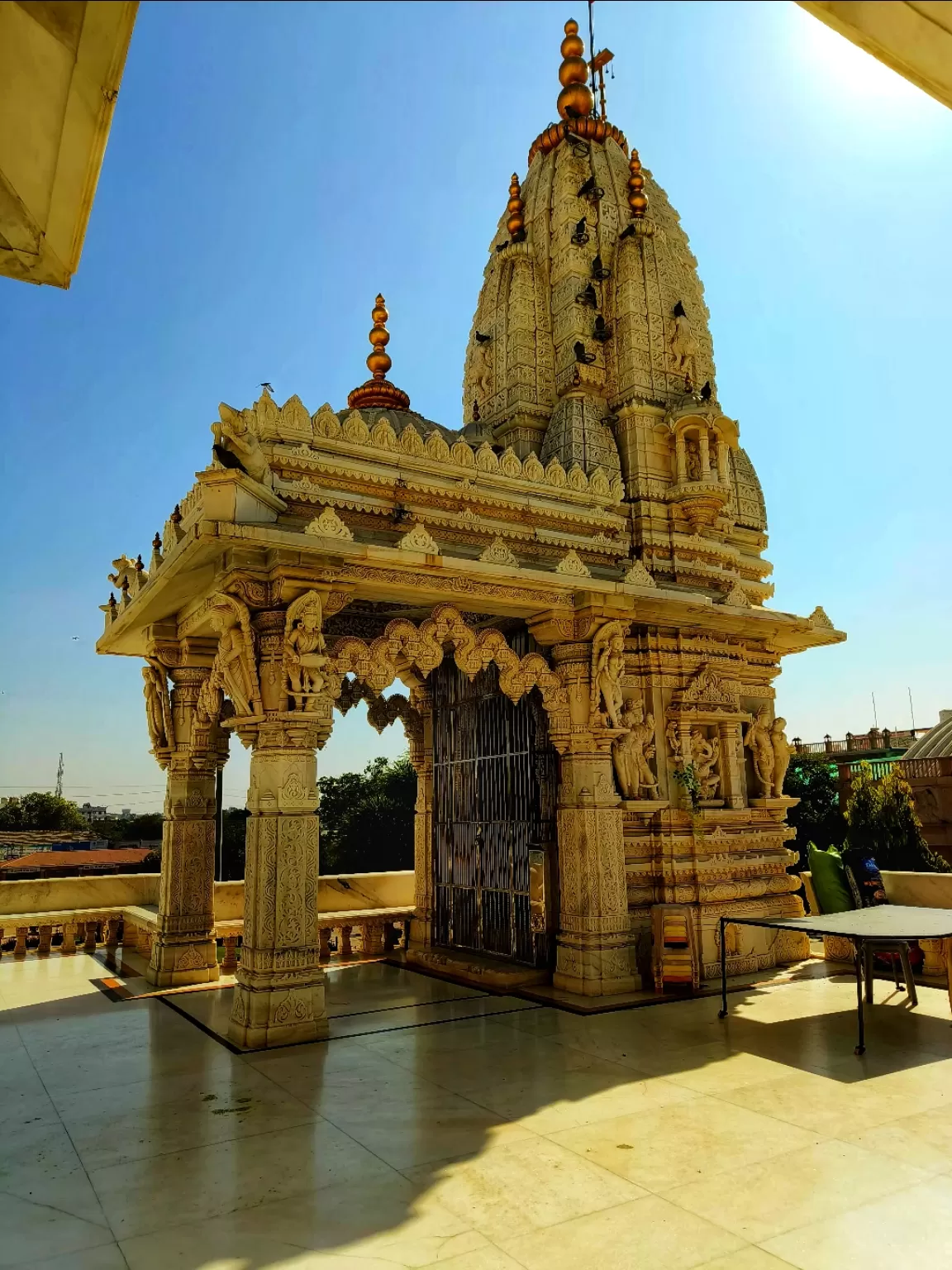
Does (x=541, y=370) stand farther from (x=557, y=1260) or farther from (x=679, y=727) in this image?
(x=557, y=1260)

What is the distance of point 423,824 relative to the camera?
12000mm

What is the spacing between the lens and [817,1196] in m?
4.31

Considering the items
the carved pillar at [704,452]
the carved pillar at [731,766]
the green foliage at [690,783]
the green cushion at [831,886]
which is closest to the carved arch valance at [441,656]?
the green foliage at [690,783]

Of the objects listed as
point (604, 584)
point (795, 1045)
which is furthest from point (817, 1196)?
point (604, 584)

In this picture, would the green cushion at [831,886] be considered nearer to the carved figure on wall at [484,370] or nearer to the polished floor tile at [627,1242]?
the polished floor tile at [627,1242]

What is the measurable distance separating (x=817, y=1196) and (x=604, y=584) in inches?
230

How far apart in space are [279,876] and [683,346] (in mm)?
8601

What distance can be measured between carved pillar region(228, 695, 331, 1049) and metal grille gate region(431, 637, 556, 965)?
3.13 m

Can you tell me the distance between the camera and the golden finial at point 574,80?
44.6ft

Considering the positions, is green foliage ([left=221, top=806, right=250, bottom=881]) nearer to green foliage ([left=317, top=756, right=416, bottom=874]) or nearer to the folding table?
green foliage ([left=317, top=756, right=416, bottom=874])

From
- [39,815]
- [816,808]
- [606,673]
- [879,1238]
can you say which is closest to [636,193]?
[606,673]

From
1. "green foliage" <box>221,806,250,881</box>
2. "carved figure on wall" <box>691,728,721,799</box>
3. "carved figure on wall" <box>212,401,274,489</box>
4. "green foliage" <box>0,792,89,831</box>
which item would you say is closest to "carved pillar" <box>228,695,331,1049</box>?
"carved figure on wall" <box>212,401,274,489</box>

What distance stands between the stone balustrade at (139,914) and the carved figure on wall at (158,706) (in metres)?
2.33

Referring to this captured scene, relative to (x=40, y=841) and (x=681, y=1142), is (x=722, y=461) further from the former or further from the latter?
(x=40, y=841)
